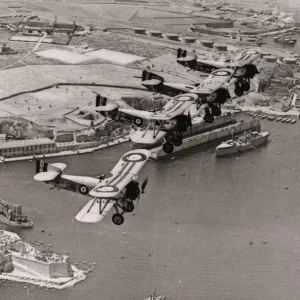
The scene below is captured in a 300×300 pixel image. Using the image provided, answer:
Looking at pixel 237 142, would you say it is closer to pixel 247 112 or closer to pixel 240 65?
pixel 247 112

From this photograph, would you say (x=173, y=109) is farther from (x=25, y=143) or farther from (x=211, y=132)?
(x=211, y=132)

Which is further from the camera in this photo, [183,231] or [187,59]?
[183,231]

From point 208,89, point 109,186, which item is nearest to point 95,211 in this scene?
point 109,186

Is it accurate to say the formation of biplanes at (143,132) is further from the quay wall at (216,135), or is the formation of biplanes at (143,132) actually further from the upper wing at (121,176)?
the quay wall at (216,135)

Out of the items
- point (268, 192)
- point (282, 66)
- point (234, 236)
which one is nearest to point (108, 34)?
→ point (282, 66)

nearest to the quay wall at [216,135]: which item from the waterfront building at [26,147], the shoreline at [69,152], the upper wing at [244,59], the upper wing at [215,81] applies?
the shoreline at [69,152]

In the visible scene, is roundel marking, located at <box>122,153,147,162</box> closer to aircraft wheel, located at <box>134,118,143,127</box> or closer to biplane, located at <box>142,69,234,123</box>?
aircraft wheel, located at <box>134,118,143,127</box>
